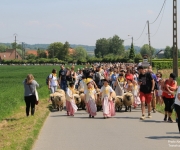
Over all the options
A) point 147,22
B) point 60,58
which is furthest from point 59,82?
point 60,58

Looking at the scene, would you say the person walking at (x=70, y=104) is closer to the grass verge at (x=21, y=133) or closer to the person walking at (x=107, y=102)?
the grass verge at (x=21, y=133)

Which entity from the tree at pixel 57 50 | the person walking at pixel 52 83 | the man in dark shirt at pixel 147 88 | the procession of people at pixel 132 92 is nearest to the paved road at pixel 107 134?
the procession of people at pixel 132 92

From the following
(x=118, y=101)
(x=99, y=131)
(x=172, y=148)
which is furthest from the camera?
(x=118, y=101)

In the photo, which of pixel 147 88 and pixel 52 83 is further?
pixel 52 83

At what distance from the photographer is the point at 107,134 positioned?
12.5m

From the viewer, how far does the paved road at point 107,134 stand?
10773 mm

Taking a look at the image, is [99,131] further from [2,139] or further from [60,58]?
[60,58]

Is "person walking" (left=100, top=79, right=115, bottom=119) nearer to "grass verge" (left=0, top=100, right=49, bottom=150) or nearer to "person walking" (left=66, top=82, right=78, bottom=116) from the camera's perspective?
"person walking" (left=66, top=82, right=78, bottom=116)

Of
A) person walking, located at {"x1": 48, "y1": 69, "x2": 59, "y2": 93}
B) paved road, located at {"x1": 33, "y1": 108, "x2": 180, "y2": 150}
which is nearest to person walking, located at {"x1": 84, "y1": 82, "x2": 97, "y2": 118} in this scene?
paved road, located at {"x1": 33, "y1": 108, "x2": 180, "y2": 150}

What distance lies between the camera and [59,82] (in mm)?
24953

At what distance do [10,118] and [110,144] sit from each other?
788 cm

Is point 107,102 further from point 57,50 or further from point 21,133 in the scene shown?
point 57,50

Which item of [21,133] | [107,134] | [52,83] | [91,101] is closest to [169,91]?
[91,101]

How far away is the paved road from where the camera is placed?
1077cm
